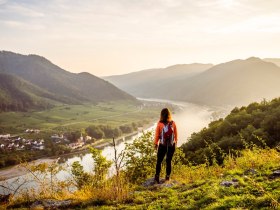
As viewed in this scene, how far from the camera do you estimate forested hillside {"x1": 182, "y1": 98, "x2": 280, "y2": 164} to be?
94.4 feet

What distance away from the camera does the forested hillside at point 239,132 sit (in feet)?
94.4

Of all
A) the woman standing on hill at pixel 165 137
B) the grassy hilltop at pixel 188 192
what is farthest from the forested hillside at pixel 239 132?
the grassy hilltop at pixel 188 192

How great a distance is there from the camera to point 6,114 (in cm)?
18038

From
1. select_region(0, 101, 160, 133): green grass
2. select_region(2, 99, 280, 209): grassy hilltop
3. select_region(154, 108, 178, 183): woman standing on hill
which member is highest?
→ select_region(154, 108, 178, 183): woman standing on hill

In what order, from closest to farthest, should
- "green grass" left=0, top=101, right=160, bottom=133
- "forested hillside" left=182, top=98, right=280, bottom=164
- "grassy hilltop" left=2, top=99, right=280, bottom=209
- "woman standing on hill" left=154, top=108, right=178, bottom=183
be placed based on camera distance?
"grassy hilltop" left=2, top=99, right=280, bottom=209 < "woman standing on hill" left=154, top=108, right=178, bottom=183 < "forested hillside" left=182, top=98, right=280, bottom=164 < "green grass" left=0, top=101, right=160, bottom=133

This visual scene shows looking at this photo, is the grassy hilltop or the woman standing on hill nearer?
the grassy hilltop

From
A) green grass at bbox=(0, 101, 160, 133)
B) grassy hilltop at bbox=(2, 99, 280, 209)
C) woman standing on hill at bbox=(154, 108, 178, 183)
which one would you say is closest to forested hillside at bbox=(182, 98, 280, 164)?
woman standing on hill at bbox=(154, 108, 178, 183)

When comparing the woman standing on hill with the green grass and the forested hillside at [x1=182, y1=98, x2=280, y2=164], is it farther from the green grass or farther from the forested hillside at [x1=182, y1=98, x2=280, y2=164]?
the green grass

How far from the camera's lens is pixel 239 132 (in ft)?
106

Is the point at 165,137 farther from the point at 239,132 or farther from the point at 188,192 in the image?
the point at 239,132

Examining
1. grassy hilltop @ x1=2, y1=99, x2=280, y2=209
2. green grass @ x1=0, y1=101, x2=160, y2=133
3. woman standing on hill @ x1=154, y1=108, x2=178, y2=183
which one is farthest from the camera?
green grass @ x1=0, y1=101, x2=160, y2=133

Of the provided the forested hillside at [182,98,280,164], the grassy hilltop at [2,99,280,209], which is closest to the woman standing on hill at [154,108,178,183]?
the grassy hilltop at [2,99,280,209]

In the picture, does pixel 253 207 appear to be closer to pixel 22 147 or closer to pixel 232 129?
pixel 232 129

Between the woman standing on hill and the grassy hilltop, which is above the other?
the woman standing on hill
